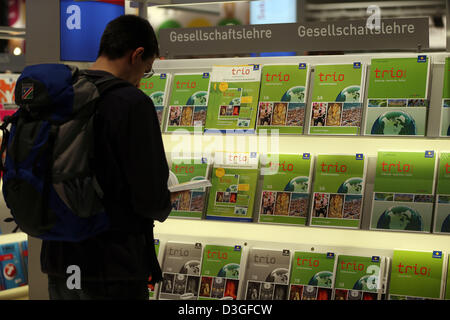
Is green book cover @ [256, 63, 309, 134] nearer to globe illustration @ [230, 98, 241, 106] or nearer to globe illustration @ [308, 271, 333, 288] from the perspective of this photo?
globe illustration @ [230, 98, 241, 106]

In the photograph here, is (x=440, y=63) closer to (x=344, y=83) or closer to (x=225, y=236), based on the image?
(x=344, y=83)

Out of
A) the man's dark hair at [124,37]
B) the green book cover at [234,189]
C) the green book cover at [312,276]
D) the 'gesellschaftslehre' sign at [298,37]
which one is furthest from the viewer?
the green book cover at [234,189]

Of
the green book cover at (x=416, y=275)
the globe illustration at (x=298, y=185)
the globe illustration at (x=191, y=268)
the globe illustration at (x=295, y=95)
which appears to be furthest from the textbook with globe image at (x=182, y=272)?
the green book cover at (x=416, y=275)

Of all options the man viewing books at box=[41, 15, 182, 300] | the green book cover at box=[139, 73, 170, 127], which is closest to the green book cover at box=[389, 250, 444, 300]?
the man viewing books at box=[41, 15, 182, 300]

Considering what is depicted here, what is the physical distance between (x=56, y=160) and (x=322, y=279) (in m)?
1.82

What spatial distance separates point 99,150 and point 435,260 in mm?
1937

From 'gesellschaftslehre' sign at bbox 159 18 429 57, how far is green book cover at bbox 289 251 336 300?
1.17 metres

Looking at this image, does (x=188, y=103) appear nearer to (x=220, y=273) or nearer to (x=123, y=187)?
(x=220, y=273)

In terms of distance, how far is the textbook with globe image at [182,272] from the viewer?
3.46 m

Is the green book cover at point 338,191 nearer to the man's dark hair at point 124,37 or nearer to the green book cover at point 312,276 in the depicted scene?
the green book cover at point 312,276

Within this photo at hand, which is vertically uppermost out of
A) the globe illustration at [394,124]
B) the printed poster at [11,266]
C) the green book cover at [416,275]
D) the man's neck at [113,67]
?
the man's neck at [113,67]

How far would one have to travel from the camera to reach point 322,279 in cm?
323

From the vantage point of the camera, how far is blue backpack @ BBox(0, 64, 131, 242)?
77.0 inches
